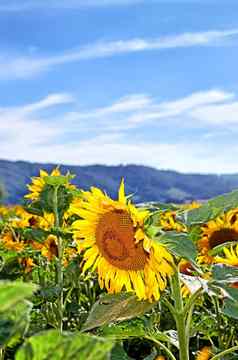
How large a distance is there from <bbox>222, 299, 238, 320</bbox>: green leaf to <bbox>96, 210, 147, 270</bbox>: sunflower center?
0.27 m

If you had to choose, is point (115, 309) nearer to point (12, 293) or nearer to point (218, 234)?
point (12, 293)

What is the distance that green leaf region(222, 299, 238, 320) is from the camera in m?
1.47

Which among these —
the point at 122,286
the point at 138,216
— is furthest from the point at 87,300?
the point at 138,216

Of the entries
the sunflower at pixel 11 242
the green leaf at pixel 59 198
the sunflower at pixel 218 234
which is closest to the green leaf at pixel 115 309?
the green leaf at pixel 59 198

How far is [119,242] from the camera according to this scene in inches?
67.5

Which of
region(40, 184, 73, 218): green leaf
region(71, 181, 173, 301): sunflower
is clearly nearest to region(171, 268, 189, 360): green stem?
region(71, 181, 173, 301): sunflower

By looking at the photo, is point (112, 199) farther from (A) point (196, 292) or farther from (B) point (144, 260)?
(A) point (196, 292)

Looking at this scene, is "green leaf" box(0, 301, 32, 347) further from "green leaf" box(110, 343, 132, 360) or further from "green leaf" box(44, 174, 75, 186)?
"green leaf" box(44, 174, 75, 186)

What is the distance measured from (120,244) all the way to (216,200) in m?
0.24

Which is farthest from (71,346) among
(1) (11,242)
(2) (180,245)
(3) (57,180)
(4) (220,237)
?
(1) (11,242)

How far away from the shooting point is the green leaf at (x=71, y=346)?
0.55 metres

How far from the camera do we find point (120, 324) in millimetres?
1766

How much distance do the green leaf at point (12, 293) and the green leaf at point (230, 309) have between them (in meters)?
0.97

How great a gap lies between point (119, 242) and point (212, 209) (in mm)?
221
